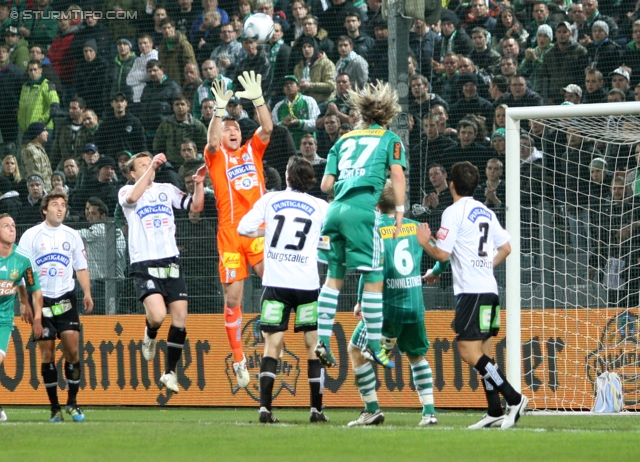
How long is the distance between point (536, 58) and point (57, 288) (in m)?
6.63

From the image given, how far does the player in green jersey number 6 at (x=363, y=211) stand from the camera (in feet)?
26.9

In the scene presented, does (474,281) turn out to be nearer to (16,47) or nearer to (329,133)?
(329,133)

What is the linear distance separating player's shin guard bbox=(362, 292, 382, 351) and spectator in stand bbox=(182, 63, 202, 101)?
25.8ft

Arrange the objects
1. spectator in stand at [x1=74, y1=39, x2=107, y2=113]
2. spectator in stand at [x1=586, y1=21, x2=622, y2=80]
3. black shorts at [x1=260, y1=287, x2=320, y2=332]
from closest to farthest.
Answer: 1. black shorts at [x1=260, y1=287, x2=320, y2=332]
2. spectator in stand at [x1=586, y1=21, x2=622, y2=80]
3. spectator in stand at [x1=74, y1=39, x2=107, y2=113]

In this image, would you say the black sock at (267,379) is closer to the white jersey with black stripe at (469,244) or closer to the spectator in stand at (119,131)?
the white jersey with black stripe at (469,244)

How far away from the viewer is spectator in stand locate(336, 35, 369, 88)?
13758 mm

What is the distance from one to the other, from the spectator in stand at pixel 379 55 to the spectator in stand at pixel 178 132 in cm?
252

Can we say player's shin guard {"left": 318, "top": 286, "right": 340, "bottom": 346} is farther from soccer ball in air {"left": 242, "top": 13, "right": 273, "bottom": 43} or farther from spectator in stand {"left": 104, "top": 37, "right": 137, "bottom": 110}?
spectator in stand {"left": 104, "top": 37, "right": 137, "bottom": 110}

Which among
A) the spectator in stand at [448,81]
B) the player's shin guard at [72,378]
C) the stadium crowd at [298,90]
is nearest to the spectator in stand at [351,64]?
the stadium crowd at [298,90]

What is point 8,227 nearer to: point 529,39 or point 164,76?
point 164,76

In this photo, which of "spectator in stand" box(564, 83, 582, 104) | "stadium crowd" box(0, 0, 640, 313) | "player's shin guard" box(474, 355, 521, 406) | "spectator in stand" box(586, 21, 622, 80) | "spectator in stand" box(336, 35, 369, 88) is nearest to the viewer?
"player's shin guard" box(474, 355, 521, 406)

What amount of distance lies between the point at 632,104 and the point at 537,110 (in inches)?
33.9

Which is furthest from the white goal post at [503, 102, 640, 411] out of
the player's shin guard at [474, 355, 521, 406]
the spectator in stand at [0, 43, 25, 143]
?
the spectator in stand at [0, 43, 25, 143]

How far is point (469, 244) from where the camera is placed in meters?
8.02
